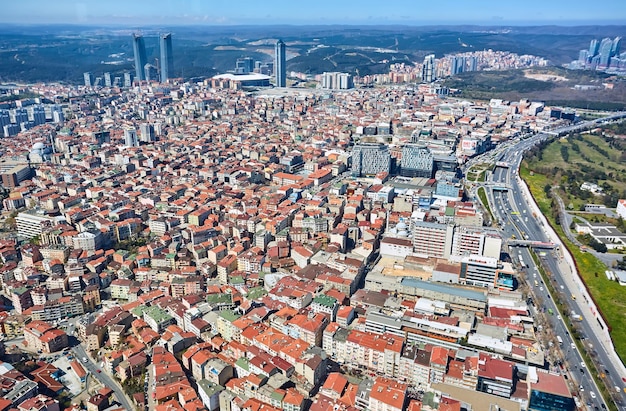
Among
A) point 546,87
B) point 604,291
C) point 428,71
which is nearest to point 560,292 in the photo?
point 604,291

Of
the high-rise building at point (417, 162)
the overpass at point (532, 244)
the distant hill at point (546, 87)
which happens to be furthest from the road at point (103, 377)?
the distant hill at point (546, 87)

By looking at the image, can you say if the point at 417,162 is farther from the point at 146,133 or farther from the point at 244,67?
the point at 244,67

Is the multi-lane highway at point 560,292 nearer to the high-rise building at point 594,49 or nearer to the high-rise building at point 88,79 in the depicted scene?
the high-rise building at point 88,79

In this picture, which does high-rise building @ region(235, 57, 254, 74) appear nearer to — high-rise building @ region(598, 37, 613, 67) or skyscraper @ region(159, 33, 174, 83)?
skyscraper @ region(159, 33, 174, 83)

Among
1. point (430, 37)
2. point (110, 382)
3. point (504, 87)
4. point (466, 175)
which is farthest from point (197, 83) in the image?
point (430, 37)

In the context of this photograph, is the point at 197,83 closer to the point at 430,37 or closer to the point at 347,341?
the point at 347,341
